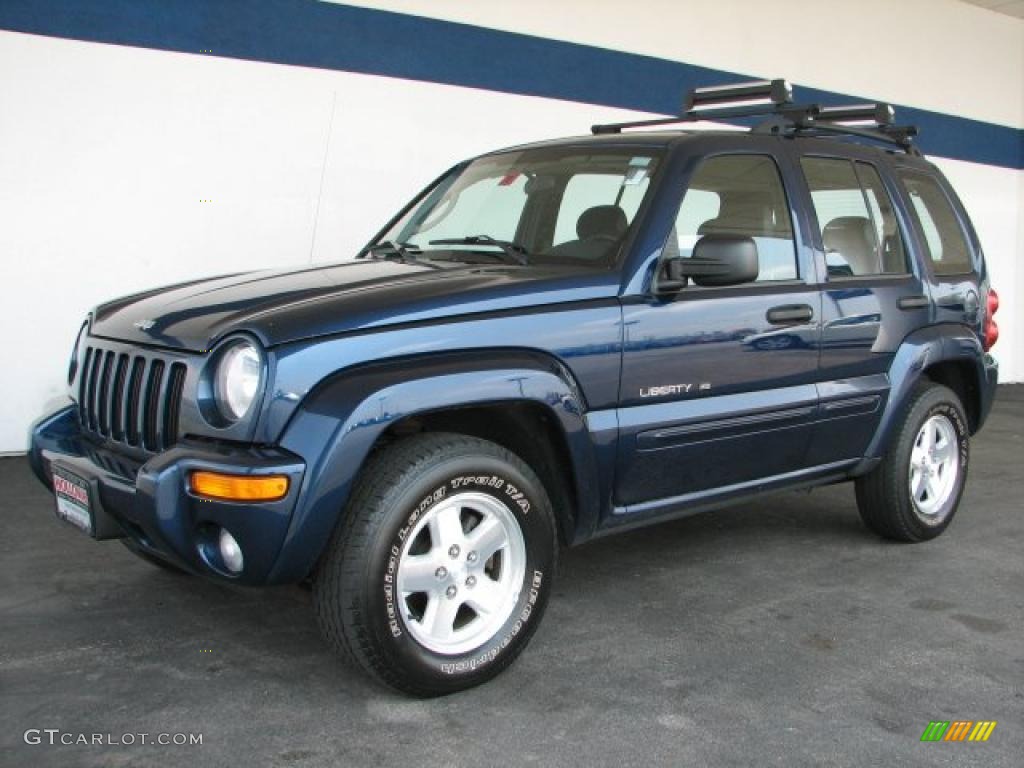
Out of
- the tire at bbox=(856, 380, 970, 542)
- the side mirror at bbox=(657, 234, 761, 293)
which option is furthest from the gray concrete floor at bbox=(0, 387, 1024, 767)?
the side mirror at bbox=(657, 234, 761, 293)

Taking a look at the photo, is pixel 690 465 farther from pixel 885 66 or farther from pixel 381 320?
pixel 885 66

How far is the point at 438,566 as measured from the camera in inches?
122

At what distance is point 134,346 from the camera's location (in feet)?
10.8

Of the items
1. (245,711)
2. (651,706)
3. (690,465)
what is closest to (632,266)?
(690,465)

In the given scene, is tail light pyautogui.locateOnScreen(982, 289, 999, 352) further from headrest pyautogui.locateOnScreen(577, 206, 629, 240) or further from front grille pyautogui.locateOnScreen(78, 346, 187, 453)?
front grille pyautogui.locateOnScreen(78, 346, 187, 453)

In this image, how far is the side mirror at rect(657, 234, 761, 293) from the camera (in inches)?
140

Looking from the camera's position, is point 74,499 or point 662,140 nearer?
point 74,499

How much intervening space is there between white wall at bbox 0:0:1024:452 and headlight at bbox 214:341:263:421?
3.86m

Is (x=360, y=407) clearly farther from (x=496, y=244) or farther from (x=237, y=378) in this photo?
(x=496, y=244)

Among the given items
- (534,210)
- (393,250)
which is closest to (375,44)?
(393,250)

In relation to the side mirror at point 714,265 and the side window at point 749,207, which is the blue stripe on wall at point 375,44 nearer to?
the side window at point 749,207

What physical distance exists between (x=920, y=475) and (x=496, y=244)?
2.33 meters

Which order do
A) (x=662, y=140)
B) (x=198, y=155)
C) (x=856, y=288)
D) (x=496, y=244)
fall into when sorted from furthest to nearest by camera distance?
1. (x=198, y=155)
2. (x=856, y=288)
3. (x=662, y=140)
4. (x=496, y=244)

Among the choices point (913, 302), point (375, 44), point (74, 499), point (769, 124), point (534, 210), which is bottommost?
point (74, 499)
